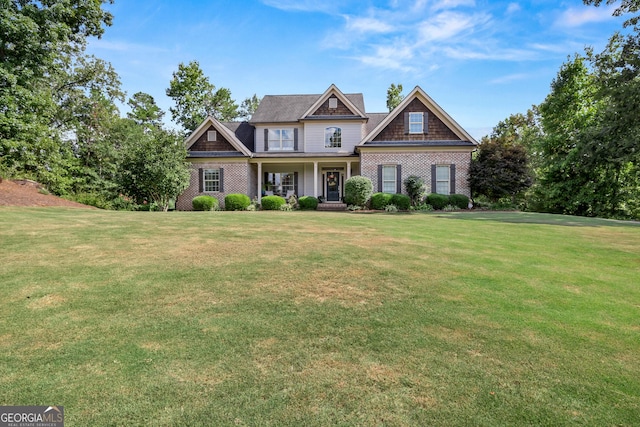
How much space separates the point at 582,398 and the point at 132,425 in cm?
309

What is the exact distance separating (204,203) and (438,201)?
1425cm

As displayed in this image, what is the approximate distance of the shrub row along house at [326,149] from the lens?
20.7 meters

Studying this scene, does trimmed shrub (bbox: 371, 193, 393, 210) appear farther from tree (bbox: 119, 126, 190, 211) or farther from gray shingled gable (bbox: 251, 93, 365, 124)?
tree (bbox: 119, 126, 190, 211)

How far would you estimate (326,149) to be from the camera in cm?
2267

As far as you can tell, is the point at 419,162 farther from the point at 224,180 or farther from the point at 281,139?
the point at 224,180

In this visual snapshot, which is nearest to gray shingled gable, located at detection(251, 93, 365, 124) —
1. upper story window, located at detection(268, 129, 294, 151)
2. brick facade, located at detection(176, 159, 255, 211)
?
upper story window, located at detection(268, 129, 294, 151)

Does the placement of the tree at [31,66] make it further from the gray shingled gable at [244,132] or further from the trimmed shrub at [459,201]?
the trimmed shrub at [459,201]

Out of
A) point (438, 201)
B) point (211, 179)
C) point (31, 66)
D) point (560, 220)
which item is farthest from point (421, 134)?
point (31, 66)

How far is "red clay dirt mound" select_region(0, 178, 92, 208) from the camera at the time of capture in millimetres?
15094

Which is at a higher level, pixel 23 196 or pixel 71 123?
pixel 71 123

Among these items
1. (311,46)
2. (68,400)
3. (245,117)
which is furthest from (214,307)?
(245,117)

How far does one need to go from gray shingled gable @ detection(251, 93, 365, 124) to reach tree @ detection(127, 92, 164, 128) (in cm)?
1849

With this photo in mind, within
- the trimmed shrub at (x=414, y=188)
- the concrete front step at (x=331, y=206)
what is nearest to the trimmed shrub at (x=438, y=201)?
the trimmed shrub at (x=414, y=188)

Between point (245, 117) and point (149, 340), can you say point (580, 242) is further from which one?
point (245, 117)
